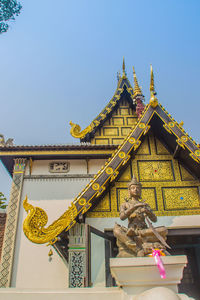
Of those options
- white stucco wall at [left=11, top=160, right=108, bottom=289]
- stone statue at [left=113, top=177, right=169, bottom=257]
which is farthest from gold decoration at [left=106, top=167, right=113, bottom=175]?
white stucco wall at [left=11, top=160, right=108, bottom=289]

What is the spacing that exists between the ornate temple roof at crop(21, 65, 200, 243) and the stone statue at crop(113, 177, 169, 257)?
138 cm

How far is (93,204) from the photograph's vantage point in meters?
5.05

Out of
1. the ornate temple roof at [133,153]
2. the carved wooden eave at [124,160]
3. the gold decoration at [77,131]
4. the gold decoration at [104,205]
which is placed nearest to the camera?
the carved wooden eave at [124,160]

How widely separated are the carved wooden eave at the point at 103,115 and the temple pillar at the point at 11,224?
223 centimetres

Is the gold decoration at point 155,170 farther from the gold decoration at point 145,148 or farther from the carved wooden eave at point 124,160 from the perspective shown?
the carved wooden eave at point 124,160

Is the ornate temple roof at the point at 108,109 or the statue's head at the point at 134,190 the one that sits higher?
the ornate temple roof at the point at 108,109

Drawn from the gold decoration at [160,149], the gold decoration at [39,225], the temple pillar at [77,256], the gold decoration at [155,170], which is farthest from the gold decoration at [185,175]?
the gold decoration at [39,225]

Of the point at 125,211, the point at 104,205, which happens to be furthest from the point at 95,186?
the point at 125,211

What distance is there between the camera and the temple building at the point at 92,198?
4.44m

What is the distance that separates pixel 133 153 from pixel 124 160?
0.58 metres

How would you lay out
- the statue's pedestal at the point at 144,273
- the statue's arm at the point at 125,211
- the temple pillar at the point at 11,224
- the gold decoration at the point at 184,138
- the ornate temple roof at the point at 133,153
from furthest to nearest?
the temple pillar at the point at 11,224 < the gold decoration at the point at 184,138 < the ornate temple roof at the point at 133,153 < the statue's arm at the point at 125,211 < the statue's pedestal at the point at 144,273

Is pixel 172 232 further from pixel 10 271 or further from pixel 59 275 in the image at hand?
pixel 10 271

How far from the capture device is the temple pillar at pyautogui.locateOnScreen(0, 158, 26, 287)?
700 cm

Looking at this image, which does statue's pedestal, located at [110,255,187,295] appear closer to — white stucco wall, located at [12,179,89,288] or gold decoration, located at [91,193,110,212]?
gold decoration, located at [91,193,110,212]
